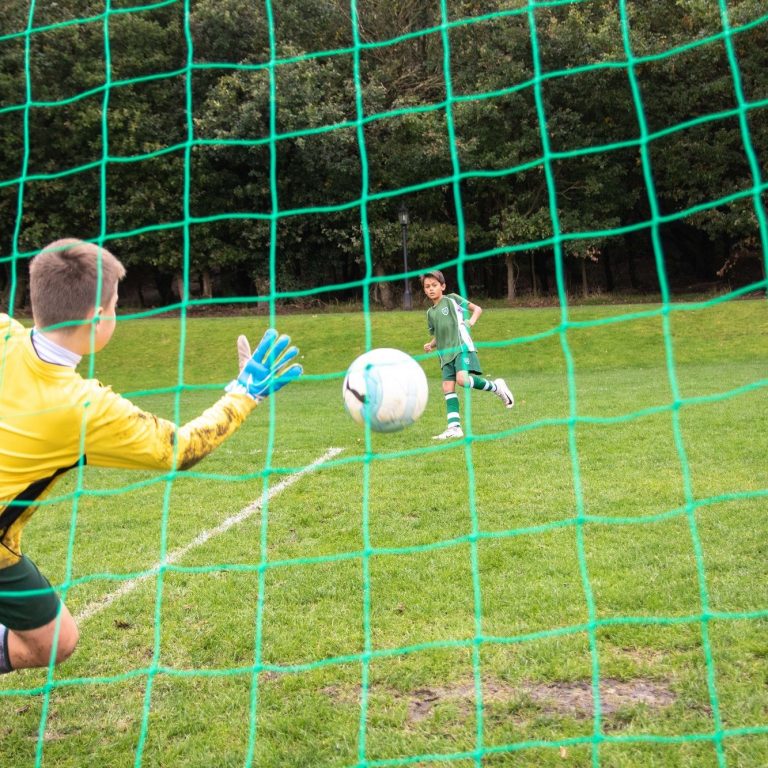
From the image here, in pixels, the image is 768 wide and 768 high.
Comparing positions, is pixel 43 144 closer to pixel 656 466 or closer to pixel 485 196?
pixel 485 196

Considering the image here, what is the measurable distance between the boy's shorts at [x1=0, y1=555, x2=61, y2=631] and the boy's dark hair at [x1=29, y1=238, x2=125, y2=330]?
2.57 ft

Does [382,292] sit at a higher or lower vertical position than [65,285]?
lower

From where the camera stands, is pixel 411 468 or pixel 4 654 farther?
pixel 411 468

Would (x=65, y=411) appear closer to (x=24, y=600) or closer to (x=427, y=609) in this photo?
(x=24, y=600)

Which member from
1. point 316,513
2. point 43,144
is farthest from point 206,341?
point 316,513

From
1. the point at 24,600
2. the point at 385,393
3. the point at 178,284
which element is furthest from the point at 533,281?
the point at 24,600

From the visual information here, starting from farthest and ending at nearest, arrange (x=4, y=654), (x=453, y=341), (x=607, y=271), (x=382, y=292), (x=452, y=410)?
(x=607, y=271)
(x=382, y=292)
(x=453, y=341)
(x=452, y=410)
(x=4, y=654)

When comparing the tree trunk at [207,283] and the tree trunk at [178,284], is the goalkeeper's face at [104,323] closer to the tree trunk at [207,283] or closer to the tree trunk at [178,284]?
the tree trunk at [207,283]

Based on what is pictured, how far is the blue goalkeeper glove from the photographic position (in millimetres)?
2643

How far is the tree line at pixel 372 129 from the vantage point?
66.0 feet

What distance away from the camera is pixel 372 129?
66.8 feet

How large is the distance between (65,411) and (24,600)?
0.69 meters

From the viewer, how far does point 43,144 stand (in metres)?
21.1

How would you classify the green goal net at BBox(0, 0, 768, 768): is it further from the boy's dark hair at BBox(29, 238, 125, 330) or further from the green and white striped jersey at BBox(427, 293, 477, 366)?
the green and white striped jersey at BBox(427, 293, 477, 366)
